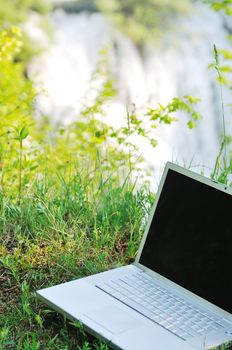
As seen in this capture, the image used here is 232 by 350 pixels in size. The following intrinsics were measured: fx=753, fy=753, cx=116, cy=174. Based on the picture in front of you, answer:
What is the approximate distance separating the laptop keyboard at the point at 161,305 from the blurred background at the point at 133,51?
28.1ft

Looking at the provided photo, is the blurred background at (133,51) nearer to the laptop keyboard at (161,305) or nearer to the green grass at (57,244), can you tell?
the green grass at (57,244)

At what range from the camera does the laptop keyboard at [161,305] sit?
2184 millimetres

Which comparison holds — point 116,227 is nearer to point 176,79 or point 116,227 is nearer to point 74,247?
point 74,247

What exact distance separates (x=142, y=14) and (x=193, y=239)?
37.5 ft

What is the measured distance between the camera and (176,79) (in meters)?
12.2

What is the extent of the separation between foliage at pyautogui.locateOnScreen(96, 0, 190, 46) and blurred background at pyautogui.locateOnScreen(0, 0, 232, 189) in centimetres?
2

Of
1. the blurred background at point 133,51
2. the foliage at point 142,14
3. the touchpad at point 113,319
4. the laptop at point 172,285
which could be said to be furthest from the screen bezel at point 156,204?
the foliage at point 142,14

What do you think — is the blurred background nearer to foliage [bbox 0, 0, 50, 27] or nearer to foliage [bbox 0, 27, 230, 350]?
foliage [bbox 0, 0, 50, 27]

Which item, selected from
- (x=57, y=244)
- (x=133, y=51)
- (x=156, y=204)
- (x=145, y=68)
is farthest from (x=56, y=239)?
(x=133, y=51)

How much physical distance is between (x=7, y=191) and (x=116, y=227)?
60cm

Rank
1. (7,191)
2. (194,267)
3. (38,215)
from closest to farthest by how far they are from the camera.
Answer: (194,267), (38,215), (7,191)

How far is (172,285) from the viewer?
238cm

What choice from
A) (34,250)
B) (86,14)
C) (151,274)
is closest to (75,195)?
(34,250)

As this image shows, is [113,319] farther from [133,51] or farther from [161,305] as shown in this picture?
[133,51]
